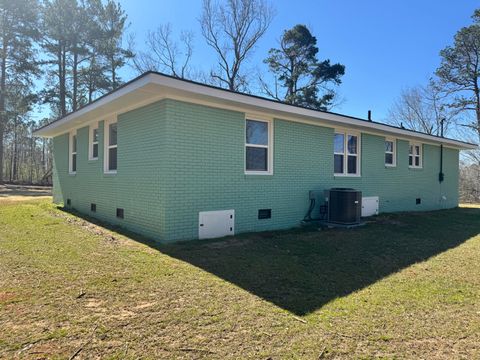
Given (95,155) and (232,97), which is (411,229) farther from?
(95,155)

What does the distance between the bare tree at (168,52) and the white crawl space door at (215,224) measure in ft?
63.3

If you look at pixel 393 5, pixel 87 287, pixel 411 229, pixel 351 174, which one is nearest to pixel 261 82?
pixel 393 5

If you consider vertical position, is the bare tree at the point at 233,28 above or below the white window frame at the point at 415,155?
above

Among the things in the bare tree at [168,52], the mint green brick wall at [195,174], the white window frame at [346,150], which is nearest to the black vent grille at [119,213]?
the mint green brick wall at [195,174]

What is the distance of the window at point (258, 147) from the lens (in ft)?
24.1

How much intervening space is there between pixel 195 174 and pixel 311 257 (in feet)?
8.66

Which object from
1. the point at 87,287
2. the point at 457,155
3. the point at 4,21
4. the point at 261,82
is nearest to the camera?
the point at 87,287

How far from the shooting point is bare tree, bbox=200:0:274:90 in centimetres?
2331

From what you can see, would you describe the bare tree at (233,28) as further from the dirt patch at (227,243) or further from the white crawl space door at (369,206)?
the dirt patch at (227,243)

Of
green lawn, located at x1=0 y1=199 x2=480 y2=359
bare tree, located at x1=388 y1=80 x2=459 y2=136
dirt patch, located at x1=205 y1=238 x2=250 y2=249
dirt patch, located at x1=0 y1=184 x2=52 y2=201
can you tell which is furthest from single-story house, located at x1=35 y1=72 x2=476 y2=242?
bare tree, located at x1=388 y1=80 x2=459 y2=136

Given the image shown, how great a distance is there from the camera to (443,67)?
22281mm

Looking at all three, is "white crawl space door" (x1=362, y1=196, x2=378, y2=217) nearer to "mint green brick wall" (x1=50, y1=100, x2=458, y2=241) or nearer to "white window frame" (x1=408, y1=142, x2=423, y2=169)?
"mint green brick wall" (x1=50, y1=100, x2=458, y2=241)

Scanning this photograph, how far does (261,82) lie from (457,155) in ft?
46.3

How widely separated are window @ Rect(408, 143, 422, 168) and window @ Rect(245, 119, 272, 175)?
727 cm
